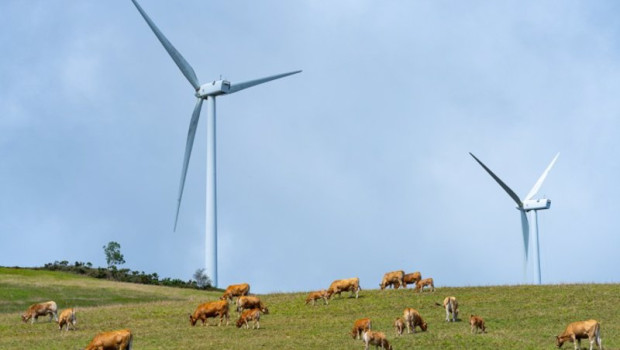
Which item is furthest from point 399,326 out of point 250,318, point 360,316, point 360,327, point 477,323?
point 360,316

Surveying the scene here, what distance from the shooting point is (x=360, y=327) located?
109 ft

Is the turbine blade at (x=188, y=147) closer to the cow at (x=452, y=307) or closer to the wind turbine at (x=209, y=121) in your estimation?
the wind turbine at (x=209, y=121)

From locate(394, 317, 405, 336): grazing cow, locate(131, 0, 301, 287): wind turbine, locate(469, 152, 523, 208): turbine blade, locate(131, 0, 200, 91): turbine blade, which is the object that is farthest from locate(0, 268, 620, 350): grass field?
locate(131, 0, 200, 91): turbine blade

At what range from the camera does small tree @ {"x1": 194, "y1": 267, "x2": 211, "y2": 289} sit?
8231 cm

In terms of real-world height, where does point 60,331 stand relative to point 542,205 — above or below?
below

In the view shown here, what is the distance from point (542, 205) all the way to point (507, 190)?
18.9 ft

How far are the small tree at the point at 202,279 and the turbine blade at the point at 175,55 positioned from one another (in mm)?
16669

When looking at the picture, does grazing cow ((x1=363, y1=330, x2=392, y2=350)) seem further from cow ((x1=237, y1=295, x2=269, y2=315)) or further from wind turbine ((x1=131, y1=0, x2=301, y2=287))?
wind turbine ((x1=131, y1=0, x2=301, y2=287))

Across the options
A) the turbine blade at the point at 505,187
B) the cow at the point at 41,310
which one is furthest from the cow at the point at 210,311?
the turbine blade at the point at 505,187

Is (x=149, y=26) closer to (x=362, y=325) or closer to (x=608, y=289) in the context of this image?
(x=608, y=289)

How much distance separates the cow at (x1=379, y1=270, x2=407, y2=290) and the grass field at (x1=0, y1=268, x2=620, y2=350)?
8.87 ft

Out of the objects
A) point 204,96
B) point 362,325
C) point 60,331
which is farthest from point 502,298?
point 204,96

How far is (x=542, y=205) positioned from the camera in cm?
8400

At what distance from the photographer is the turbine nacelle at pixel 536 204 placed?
3312 inches
